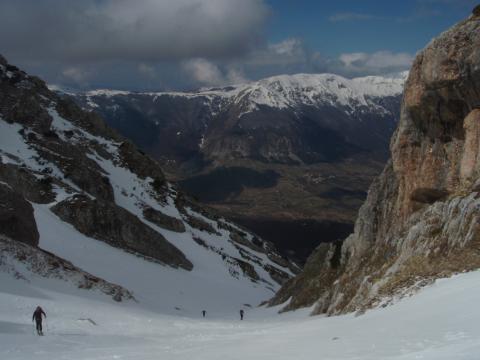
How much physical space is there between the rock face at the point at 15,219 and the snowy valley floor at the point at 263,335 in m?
11.5

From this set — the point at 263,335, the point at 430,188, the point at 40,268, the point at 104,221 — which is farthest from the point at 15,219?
the point at 430,188

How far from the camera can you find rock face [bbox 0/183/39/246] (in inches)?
1868

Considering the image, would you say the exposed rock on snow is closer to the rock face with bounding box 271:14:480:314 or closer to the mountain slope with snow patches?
the mountain slope with snow patches

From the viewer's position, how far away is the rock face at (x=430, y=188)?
2453cm

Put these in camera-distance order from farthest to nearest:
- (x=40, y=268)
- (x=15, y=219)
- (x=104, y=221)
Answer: (x=104, y=221), (x=15, y=219), (x=40, y=268)

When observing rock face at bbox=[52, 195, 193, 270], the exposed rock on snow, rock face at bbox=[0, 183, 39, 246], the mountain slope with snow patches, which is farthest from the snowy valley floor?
rock face at bbox=[52, 195, 193, 270]

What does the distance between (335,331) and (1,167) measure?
211ft

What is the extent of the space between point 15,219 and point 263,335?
3243cm

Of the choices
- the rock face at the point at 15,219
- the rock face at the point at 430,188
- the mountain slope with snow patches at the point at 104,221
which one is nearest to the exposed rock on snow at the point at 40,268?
the mountain slope with snow patches at the point at 104,221

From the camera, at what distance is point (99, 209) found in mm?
72312

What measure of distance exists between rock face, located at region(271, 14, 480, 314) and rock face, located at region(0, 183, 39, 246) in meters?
28.2

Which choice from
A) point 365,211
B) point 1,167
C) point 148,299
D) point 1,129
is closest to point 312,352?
point 365,211

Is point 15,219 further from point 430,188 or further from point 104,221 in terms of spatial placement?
point 430,188

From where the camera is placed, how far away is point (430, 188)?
111 feet
